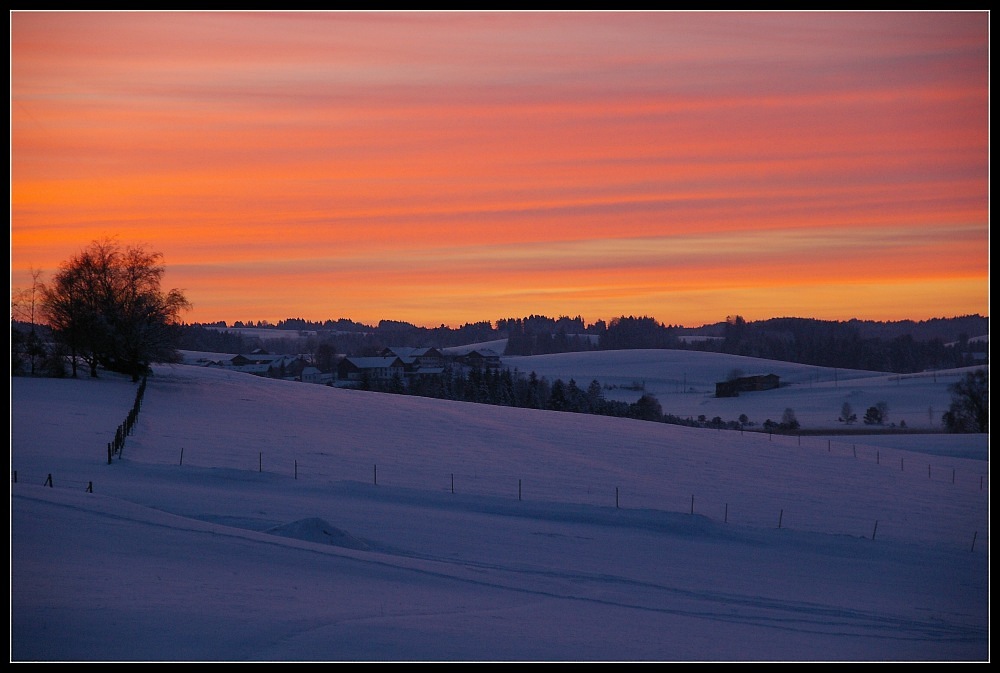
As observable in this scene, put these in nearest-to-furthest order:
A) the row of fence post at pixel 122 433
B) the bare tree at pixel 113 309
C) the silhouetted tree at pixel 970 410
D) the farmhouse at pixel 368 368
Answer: the row of fence post at pixel 122 433 → the bare tree at pixel 113 309 → the silhouetted tree at pixel 970 410 → the farmhouse at pixel 368 368

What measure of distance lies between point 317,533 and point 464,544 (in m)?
3.37

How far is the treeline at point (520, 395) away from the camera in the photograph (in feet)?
242

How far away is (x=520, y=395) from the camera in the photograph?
274ft

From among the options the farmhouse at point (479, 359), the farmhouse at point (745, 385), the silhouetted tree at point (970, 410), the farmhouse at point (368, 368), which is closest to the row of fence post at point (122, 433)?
the silhouetted tree at point (970, 410)

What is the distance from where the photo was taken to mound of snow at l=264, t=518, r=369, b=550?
19109 mm

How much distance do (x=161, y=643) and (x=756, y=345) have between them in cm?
17379

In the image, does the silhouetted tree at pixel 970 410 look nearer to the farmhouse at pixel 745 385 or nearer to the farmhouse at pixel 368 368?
the farmhouse at pixel 745 385

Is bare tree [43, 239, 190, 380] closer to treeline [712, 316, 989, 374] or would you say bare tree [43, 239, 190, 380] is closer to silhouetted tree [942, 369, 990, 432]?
silhouetted tree [942, 369, 990, 432]

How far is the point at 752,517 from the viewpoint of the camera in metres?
26.4

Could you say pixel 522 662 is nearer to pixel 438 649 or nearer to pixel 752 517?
pixel 438 649

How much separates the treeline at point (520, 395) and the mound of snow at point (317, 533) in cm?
5330

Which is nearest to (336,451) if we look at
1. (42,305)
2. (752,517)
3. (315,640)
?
(752,517)

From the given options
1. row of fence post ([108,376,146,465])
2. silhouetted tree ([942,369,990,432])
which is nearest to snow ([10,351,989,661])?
row of fence post ([108,376,146,465])

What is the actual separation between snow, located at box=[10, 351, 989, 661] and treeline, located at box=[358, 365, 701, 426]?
29303 mm
